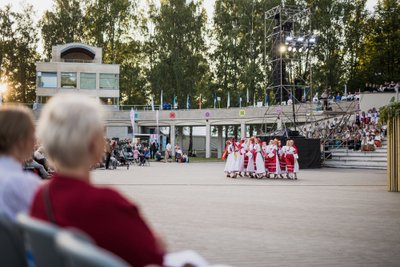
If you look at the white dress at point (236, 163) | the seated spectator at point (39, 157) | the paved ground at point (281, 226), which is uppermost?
the seated spectator at point (39, 157)

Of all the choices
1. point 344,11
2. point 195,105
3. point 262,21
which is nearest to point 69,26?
point 195,105

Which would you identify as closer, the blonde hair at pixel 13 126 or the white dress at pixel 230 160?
the blonde hair at pixel 13 126

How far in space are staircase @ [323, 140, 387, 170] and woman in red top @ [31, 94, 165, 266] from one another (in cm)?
3135

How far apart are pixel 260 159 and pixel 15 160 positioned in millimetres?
22174

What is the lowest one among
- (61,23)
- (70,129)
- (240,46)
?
(70,129)

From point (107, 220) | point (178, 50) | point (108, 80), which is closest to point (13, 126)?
point (107, 220)

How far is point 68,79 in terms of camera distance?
65250mm

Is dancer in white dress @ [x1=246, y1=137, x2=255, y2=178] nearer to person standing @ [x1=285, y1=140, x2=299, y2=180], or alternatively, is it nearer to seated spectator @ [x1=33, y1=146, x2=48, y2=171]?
person standing @ [x1=285, y1=140, x2=299, y2=180]

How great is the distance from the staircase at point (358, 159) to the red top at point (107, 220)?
31362mm

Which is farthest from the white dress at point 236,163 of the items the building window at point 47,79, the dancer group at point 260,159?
the building window at point 47,79

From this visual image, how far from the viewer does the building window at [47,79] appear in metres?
63.9

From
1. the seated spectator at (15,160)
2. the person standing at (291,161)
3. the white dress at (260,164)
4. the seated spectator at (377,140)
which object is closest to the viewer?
the seated spectator at (15,160)

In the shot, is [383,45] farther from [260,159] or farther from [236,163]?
[236,163]

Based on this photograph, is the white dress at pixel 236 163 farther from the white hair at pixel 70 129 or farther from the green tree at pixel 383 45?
the green tree at pixel 383 45
